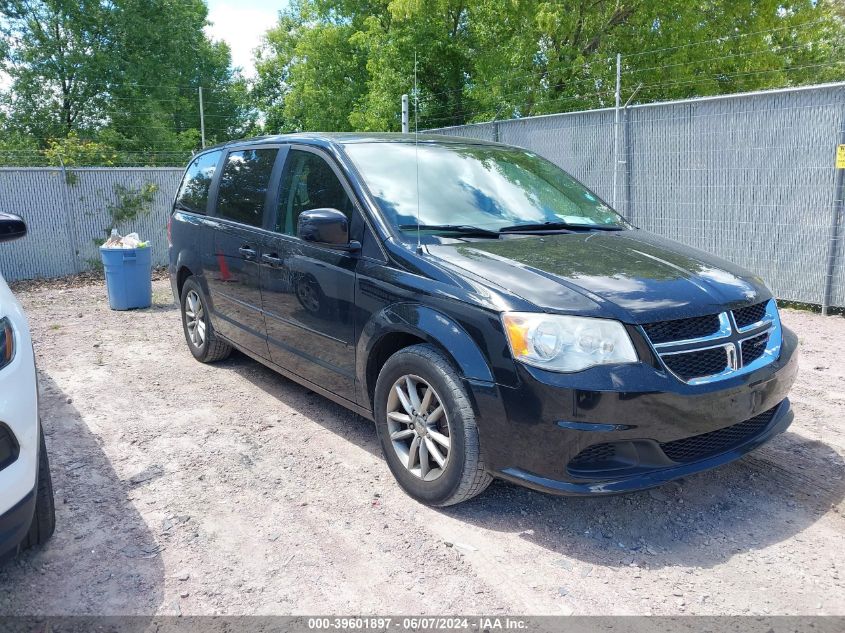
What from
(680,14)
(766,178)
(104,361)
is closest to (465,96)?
(680,14)

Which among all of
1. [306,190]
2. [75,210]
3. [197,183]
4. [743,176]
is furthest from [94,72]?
[306,190]

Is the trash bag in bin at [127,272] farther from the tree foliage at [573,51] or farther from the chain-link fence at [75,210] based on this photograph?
the tree foliage at [573,51]

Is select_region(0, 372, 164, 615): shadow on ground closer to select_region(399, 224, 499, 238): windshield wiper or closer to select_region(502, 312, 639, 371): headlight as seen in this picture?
select_region(502, 312, 639, 371): headlight

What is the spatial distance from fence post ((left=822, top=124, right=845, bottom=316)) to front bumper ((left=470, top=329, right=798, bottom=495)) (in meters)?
5.48

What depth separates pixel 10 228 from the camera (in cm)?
333

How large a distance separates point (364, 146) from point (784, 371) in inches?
104

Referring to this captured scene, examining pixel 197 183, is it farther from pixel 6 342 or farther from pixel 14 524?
pixel 14 524

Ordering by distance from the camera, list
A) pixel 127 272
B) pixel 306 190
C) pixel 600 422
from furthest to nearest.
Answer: pixel 127 272 → pixel 306 190 → pixel 600 422

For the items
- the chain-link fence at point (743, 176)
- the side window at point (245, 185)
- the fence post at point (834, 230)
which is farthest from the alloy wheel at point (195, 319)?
the fence post at point (834, 230)

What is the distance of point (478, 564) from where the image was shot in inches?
114

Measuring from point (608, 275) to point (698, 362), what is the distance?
0.56 m

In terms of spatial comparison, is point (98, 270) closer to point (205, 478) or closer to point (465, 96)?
point (205, 478)

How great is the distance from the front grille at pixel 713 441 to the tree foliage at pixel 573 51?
14.2 meters

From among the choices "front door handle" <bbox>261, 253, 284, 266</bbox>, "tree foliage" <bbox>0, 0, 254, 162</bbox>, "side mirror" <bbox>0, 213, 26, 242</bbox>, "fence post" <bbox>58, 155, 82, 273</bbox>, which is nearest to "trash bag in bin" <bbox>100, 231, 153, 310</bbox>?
"fence post" <bbox>58, 155, 82, 273</bbox>
